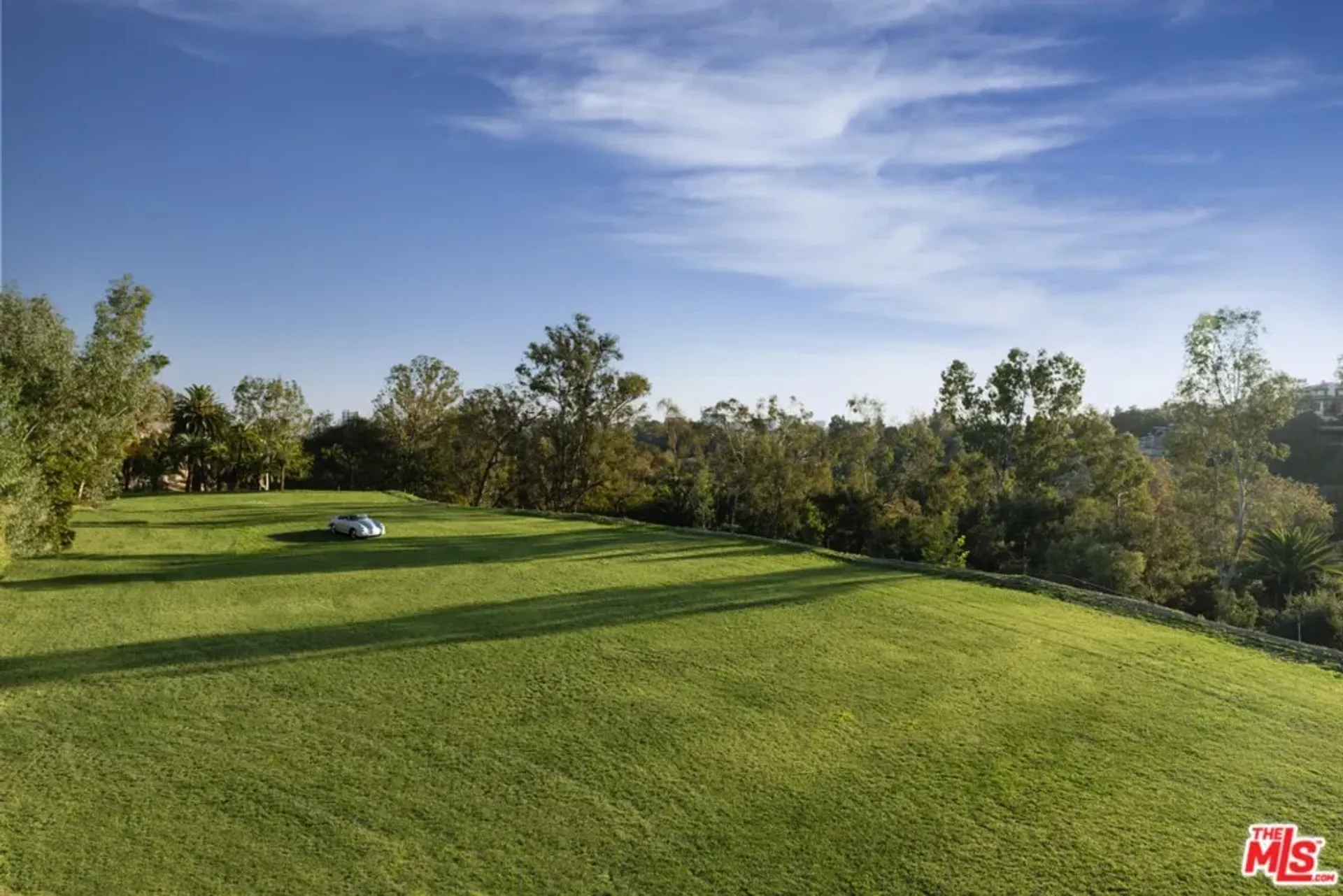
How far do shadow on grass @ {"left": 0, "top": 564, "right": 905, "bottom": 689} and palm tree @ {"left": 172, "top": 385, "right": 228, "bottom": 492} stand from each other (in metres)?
35.8

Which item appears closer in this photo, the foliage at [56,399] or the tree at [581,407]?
the foliage at [56,399]

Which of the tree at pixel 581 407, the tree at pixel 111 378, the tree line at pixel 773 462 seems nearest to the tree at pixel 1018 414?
the tree line at pixel 773 462

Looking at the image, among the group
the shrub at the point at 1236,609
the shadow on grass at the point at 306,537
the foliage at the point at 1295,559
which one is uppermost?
the foliage at the point at 1295,559

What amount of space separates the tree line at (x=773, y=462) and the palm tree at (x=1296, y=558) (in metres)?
0.07

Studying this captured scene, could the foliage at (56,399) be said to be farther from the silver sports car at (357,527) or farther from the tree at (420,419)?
the tree at (420,419)

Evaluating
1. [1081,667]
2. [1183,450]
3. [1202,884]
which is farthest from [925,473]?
[1202,884]

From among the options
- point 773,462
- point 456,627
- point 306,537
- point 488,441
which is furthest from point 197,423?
point 456,627

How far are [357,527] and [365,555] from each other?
3.23 metres

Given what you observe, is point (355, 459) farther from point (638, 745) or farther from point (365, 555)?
point (638, 745)

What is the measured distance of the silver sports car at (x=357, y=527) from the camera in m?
21.3

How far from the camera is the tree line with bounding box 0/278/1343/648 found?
730 inches

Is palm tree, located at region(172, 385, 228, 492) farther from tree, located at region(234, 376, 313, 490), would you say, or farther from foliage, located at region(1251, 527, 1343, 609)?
foliage, located at region(1251, 527, 1343, 609)

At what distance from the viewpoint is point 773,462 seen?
106 feet

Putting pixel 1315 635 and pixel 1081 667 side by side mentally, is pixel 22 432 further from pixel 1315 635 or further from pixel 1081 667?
pixel 1315 635
